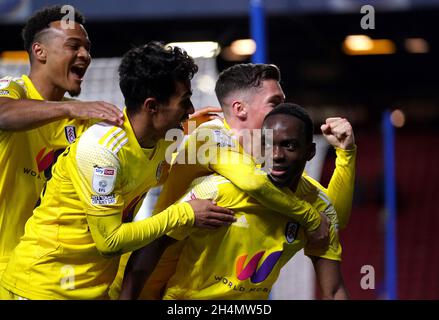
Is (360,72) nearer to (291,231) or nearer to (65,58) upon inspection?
(65,58)

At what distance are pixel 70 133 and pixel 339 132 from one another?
1275 millimetres

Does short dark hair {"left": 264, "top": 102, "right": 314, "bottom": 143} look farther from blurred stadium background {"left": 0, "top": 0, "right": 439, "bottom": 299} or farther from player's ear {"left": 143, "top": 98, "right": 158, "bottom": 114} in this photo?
blurred stadium background {"left": 0, "top": 0, "right": 439, "bottom": 299}

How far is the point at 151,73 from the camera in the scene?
3.85m

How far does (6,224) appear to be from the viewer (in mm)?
4367

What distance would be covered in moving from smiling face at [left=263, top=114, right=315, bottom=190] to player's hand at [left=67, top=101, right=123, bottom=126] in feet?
2.00

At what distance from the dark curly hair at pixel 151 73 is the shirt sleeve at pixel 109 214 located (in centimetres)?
30

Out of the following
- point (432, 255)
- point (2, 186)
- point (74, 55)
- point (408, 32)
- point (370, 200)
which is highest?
point (408, 32)

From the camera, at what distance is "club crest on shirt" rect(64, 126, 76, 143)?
14.5ft

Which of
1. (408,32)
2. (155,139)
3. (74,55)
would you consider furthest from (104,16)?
(155,139)

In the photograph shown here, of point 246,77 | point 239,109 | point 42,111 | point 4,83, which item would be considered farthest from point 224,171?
point 4,83

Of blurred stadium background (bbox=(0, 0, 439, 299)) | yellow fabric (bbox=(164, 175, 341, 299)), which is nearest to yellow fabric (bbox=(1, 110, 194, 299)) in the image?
yellow fabric (bbox=(164, 175, 341, 299))
